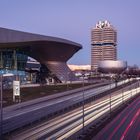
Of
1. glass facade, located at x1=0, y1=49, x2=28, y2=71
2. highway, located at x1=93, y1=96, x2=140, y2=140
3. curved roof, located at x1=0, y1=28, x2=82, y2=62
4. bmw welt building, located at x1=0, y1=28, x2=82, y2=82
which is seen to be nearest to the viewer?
highway, located at x1=93, y1=96, x2=140, y2=140

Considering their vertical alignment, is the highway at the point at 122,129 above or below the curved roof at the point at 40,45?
below

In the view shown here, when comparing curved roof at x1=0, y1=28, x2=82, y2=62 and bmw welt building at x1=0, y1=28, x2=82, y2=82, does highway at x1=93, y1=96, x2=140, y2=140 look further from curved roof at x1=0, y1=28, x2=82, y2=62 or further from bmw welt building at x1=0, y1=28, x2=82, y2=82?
curved roof at x1=0, y1=28, x2=82, y2=62

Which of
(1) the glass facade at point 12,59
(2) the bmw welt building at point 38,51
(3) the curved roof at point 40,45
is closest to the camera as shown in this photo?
(3) the curved roof at point 40,45

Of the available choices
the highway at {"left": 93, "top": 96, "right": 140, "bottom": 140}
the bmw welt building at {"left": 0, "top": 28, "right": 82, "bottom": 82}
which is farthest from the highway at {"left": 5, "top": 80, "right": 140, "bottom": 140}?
the bmw welt building at {"left": 0, "top": 28, "right": 82, "bottom": 82}

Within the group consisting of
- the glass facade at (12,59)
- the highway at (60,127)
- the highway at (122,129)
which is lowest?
the highway at (122,129)

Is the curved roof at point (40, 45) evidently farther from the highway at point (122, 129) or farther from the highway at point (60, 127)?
the highway at point (122, 129)

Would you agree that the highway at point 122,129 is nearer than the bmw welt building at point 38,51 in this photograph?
Yes

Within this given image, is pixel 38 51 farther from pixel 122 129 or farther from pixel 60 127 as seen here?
pixel 122 129

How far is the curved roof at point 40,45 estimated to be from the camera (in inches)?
5394

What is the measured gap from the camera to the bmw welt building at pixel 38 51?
5482 inches

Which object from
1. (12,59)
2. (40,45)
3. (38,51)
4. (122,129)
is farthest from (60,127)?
(38,51)

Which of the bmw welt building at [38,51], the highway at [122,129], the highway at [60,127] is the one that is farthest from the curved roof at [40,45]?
the highway at [122,129]

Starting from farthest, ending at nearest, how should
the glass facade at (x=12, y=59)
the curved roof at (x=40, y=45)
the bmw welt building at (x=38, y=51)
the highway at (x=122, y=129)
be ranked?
the glass facade at (x=12, y=59) → the bmw welt building at (x=38, y=51) → the curved roof at (x=40, y=45) → the highway at (x=122, y=129)

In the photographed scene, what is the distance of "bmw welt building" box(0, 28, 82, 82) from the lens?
139250mm
